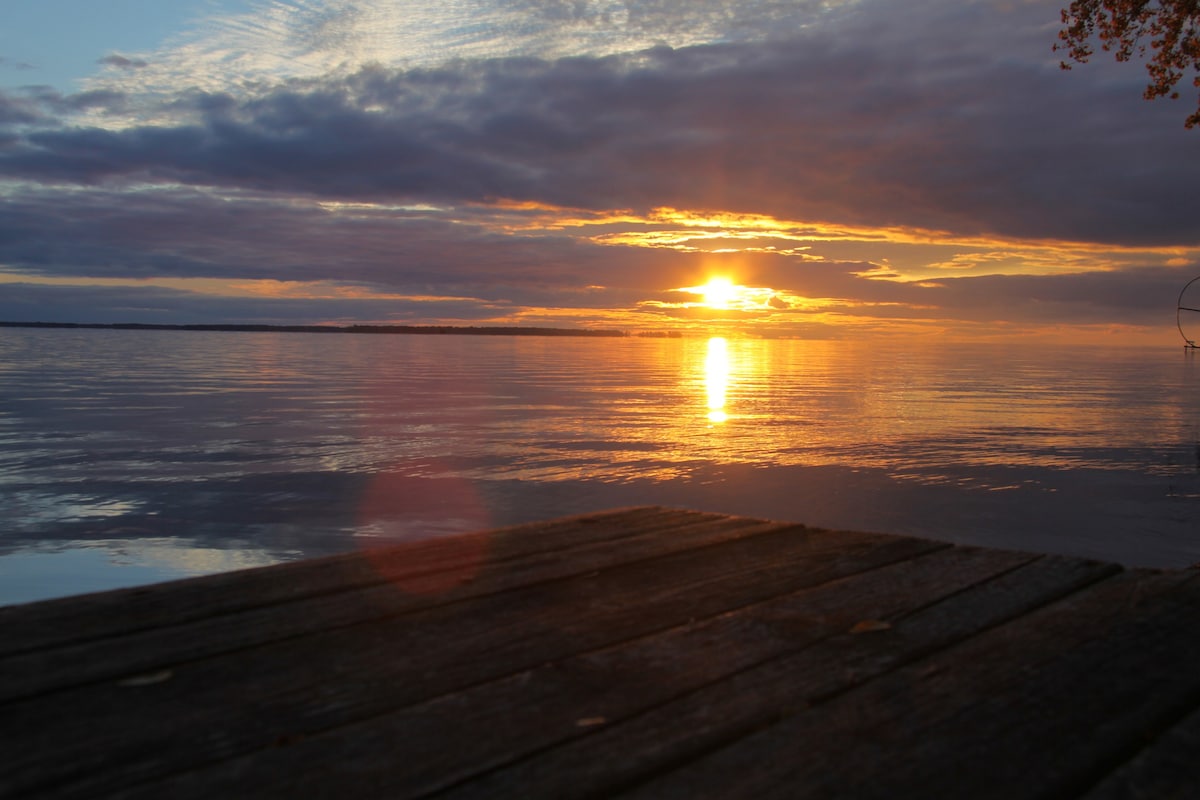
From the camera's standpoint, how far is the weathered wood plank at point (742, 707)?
1693 mm

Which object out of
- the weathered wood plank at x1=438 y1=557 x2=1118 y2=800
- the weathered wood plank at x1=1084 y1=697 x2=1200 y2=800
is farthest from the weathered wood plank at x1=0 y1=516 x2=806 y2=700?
the weathered wood plank at x1=1084 y1=697 x2=1200 y2=800

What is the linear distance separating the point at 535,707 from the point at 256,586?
141 cm

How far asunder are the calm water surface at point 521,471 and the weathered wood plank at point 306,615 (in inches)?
259

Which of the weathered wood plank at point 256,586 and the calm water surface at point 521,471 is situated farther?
the calm water surface at point 521,471

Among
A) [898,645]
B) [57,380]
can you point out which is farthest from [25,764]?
[57,380]

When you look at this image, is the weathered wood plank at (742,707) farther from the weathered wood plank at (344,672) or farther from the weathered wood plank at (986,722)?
the weathered wood plank at (344,672)

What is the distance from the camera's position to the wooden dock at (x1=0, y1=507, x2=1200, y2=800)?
5.66ft

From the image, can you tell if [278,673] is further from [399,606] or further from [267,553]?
[267,553]

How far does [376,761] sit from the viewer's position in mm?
1765

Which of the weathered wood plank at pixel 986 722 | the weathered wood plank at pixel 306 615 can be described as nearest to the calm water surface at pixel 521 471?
the weathered wood plank at pixel 306 615

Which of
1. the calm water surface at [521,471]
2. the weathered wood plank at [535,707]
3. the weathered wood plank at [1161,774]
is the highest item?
the weathered wood plank at [535,707]

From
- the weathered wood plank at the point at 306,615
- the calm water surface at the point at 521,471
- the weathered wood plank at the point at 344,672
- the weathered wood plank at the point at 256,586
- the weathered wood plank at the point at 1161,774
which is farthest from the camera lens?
the calm water surface at the point at 521,471

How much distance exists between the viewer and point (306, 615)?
8.80ft

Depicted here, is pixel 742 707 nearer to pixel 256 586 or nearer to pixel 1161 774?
pixel 1161 774
